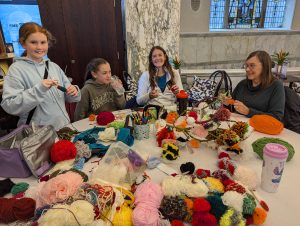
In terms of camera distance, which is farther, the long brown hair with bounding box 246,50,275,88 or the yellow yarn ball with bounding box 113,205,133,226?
the long brown hair with bounding box 246,50,275,88

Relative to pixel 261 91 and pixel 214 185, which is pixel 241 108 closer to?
pixel 261 91

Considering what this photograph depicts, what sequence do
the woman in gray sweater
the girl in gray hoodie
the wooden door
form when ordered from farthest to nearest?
the wooden door → the woman in gray sweater → the girl in gray hoodie

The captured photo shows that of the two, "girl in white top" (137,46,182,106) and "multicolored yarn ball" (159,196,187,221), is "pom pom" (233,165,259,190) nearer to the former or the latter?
"multicolored yarn ball" (159,196,187,221)

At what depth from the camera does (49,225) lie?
637 millimetres

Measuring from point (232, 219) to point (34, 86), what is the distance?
1255 mm

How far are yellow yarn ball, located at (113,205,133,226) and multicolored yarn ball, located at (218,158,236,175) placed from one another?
1.57ft

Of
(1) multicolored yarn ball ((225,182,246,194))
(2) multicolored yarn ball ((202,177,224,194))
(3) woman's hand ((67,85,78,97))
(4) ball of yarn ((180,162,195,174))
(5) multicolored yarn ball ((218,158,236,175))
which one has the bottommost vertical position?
(4) ball of yarn ((180,162,195,174))

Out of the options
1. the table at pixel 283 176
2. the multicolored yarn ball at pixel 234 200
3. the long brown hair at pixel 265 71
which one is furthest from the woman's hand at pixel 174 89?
the multicolored yarn ball at pixel 234 200

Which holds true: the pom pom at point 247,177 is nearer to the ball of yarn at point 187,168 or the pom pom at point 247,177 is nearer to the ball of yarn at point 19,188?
the ball of yarn at point 187,168

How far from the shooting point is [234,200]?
0.75 metres

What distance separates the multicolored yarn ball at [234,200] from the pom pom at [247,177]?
0.45 feet

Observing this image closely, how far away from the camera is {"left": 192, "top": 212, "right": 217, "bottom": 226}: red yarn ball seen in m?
0.71

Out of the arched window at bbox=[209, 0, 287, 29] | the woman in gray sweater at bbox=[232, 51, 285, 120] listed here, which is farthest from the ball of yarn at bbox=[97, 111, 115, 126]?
the arched window at bbox=[209, 0, 287, 29]

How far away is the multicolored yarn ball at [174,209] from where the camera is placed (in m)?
0.75
